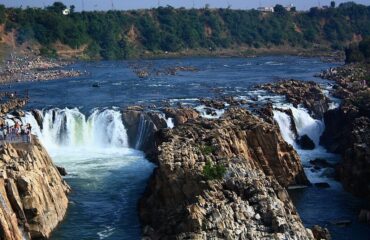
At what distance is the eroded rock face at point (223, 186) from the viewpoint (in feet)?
75.5

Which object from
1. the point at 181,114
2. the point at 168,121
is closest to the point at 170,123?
the point at 168,121

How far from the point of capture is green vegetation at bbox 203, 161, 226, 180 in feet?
88.2

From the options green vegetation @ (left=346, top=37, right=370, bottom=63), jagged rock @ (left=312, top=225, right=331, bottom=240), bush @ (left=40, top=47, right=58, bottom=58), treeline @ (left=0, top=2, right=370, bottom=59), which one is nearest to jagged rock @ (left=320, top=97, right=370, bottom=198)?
jagged rock @ (left=312, top=225, right=331, bottom=240)

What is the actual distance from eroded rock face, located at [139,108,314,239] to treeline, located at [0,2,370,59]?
74.2 meters

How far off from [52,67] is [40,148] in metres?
59.7

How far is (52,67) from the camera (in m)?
91.8

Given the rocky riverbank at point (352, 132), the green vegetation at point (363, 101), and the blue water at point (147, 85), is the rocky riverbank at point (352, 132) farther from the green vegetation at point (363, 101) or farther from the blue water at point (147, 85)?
the blue water at point (147, 85)

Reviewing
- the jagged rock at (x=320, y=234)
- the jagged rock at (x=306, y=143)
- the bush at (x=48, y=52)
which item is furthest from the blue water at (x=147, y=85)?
the jagged rock at (x=320, y=234)

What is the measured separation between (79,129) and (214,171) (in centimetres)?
2116

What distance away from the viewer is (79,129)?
46.4 meters

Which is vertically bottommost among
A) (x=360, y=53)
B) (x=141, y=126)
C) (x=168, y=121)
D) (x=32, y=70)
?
(x=141, y=126)

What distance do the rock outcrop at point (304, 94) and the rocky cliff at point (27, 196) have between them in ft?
85.0

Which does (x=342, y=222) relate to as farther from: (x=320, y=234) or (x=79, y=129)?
(x=79, y=129)

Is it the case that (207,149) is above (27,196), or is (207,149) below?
above
